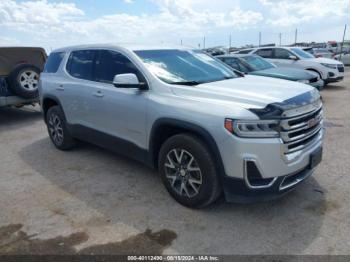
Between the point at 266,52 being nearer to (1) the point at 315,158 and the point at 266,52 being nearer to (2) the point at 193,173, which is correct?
(1) the point at 315,158

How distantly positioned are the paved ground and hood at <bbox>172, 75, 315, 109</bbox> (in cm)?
122

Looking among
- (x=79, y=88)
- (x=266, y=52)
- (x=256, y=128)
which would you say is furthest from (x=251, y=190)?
(x=266, y=52)

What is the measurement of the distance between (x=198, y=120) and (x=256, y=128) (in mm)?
573

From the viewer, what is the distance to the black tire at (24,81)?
789cm

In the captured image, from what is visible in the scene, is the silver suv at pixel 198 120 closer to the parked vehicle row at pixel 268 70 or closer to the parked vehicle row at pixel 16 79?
the parked vehicle row at pixel 16 79

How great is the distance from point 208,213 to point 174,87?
1.43 m

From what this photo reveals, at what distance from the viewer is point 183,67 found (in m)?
4.12

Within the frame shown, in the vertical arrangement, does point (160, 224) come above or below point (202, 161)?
below

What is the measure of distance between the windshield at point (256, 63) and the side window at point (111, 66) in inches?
239

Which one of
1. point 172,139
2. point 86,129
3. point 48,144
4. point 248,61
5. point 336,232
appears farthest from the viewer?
point 248,61

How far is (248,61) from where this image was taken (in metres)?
10.1

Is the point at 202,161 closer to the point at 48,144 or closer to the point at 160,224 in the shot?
the point at 160,224

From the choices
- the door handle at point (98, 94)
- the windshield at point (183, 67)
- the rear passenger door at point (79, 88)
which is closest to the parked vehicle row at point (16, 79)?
the rear passenger door at point (79, 88)

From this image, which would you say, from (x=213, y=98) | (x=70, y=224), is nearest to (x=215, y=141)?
(x=213, y=98)
